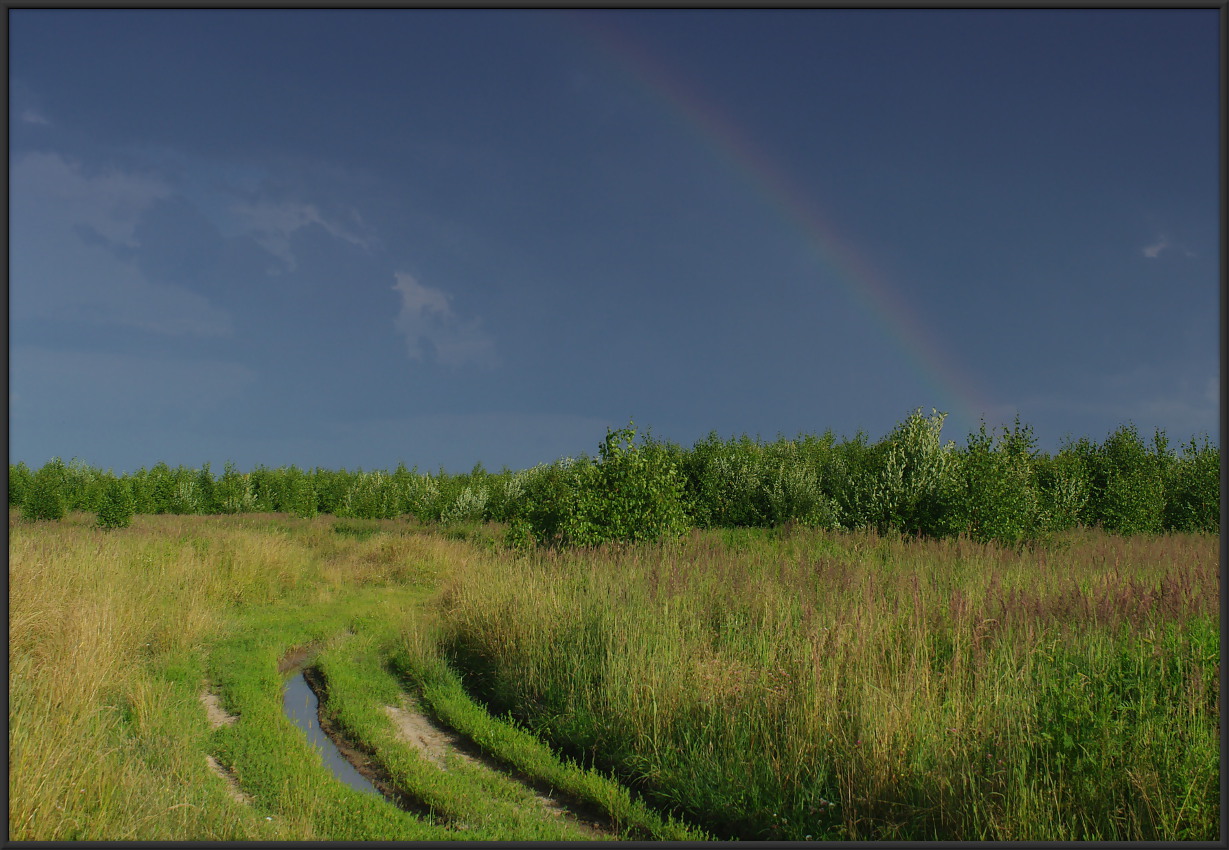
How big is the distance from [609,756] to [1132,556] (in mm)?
11590

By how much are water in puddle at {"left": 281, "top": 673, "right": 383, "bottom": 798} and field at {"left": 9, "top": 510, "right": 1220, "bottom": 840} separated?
20cm

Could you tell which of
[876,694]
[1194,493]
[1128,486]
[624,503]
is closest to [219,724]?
[876,694]

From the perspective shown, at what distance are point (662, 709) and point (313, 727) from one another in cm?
390

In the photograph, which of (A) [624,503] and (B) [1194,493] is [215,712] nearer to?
(A) [624,503]

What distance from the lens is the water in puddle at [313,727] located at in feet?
20.3

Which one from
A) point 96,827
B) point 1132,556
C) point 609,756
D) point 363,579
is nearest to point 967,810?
point 609,756

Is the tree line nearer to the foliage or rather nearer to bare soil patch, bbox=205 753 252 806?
the foliage

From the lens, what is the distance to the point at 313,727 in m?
7.55

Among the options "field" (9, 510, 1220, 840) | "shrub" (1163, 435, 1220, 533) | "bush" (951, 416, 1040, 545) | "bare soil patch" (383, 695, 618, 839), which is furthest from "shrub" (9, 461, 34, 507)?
"shrub" (1163, 435, 1220, 533)

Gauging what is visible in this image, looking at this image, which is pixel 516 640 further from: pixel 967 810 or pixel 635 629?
pixel 967 810

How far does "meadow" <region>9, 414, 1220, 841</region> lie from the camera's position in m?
4.45

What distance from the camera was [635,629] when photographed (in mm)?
7578

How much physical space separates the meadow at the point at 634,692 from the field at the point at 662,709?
0.10 feet

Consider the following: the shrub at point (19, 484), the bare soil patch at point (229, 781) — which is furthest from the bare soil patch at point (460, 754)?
the shrub at point (19, 484)
